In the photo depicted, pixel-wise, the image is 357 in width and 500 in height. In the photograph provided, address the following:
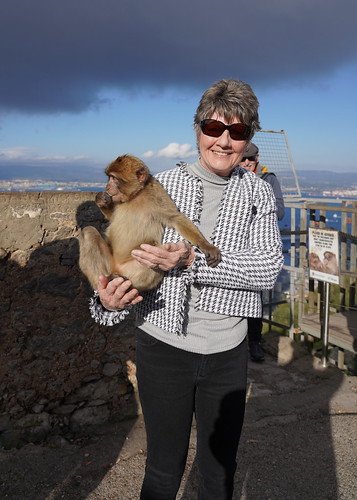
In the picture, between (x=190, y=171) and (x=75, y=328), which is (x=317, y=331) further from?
(x=190, y=171)

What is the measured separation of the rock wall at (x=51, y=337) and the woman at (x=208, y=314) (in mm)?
1938

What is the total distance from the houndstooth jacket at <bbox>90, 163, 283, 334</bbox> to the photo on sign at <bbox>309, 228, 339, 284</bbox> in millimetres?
3212

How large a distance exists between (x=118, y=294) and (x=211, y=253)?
422mm

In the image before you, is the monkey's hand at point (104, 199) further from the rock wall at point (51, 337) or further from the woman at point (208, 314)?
the rock wall at point (51, 337)

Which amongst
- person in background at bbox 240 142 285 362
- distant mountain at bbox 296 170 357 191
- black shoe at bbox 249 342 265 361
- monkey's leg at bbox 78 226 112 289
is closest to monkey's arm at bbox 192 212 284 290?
monkey's leg at bbox 78 226 112 289

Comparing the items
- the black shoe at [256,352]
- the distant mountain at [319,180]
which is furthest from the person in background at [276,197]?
the distant mountain at [319,180]

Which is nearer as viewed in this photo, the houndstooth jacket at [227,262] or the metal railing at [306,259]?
the houndstooth jacket at [227,262]

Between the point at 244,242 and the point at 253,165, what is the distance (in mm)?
3048

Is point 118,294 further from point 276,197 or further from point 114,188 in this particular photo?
point 276,197

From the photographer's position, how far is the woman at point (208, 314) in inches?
70.3

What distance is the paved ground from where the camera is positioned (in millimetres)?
2996

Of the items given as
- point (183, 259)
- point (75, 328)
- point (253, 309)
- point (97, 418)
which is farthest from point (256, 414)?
point (183, 259)

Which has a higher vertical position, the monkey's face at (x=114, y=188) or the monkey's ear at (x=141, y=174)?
the monkey's ear at (x=141, y=174)

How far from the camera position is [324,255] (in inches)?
A: 199
